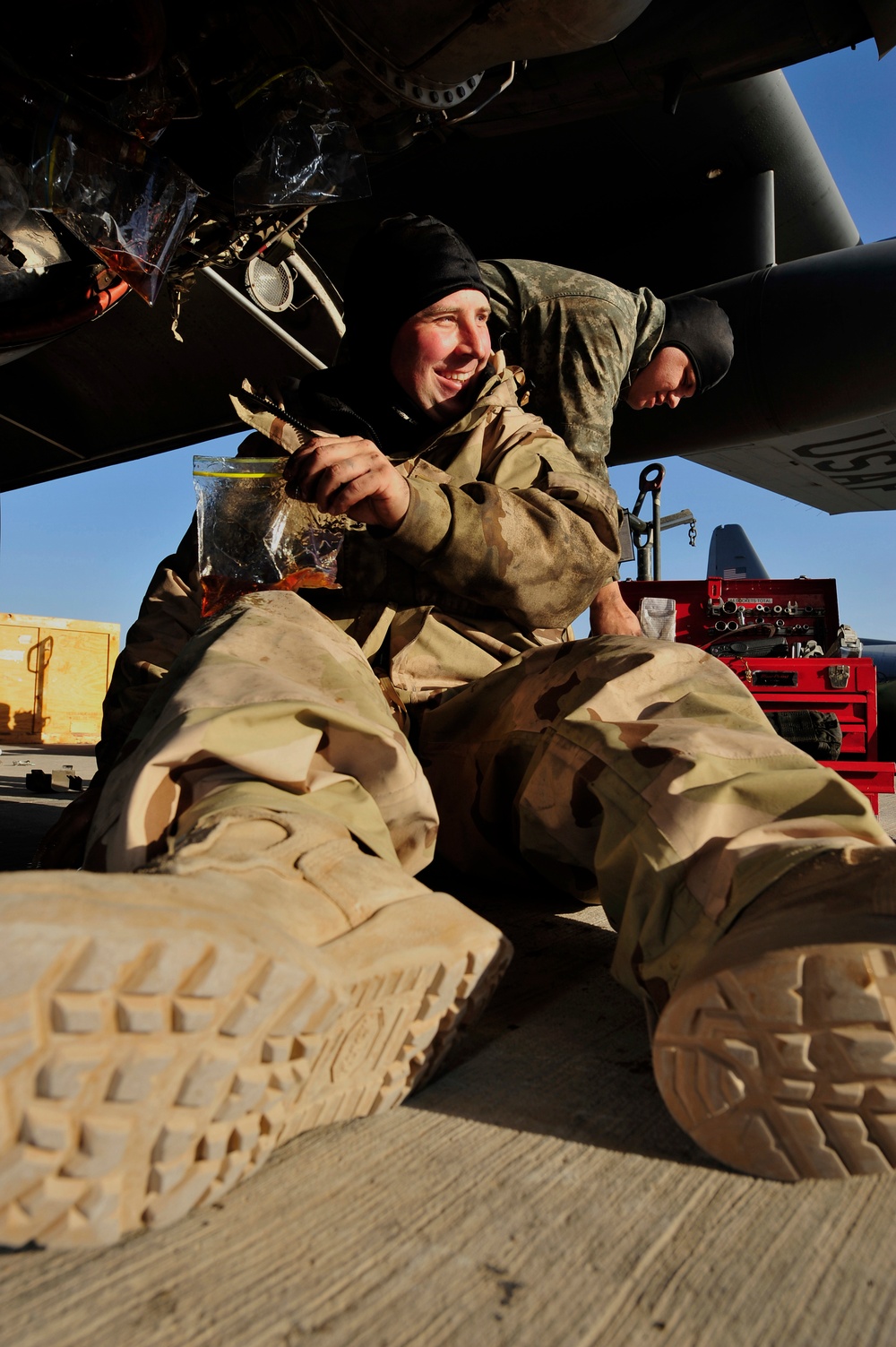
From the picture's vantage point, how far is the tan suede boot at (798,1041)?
47 cm

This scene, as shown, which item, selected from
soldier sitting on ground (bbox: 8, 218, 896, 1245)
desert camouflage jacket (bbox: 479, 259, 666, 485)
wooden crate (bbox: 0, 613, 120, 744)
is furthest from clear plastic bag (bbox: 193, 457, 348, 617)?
wooden crate (bbox: 0, 613, 120, 744)

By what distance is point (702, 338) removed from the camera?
99.8 inches

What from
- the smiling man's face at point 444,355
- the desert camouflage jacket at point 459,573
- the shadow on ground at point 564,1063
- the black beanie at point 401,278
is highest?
the black beanie at point 401,278

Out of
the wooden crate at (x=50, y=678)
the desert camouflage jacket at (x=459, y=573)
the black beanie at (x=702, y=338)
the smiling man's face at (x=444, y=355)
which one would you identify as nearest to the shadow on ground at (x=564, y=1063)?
the desert camouflage jacket at (x=459, y=573)

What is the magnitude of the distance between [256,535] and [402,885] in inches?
30.5

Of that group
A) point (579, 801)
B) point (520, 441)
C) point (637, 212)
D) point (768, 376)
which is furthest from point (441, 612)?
point (637, 212)

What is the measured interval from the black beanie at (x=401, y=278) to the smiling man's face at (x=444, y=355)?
2 cm

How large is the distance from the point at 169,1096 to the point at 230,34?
150 cm

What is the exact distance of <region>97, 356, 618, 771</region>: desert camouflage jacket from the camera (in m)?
1.11

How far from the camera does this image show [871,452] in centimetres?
488

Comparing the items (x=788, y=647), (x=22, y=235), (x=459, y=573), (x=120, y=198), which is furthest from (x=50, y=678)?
(x=459, y=573)

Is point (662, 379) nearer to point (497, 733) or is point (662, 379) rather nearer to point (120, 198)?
point (120, 198)

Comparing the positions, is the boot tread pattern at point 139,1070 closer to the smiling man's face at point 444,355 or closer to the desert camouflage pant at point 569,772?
the desert camouflage pant at point 569,772

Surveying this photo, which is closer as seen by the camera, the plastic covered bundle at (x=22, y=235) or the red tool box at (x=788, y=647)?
the plastic covered bundle at (x=22, y=235)
